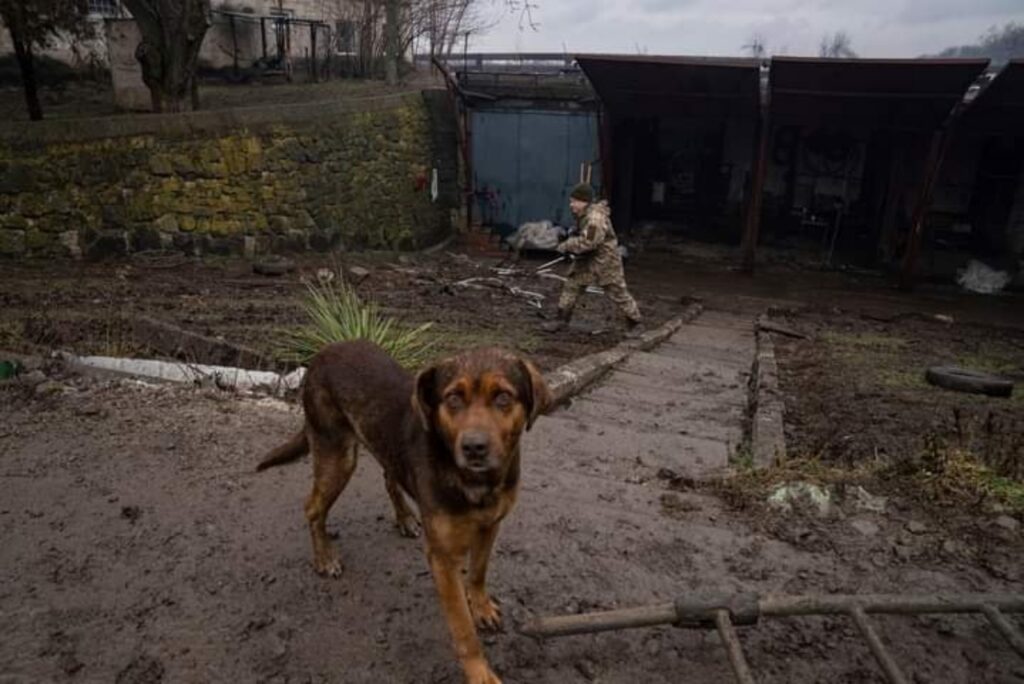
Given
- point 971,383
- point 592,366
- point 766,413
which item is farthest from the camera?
point 971,383

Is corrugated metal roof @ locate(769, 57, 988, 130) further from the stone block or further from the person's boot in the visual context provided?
the stone block

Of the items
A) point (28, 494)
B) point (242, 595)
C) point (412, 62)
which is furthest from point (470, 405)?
point (412, 62)

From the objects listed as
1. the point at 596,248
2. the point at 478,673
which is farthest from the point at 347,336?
the point at 478,673

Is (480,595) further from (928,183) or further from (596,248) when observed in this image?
(928,183)

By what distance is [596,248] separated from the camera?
8.81 m

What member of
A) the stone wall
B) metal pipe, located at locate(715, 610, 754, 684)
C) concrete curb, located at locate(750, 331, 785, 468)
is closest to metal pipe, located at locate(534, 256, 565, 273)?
the stone wall

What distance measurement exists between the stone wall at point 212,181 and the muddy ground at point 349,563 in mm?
6149

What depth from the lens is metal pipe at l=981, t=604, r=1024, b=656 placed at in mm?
2260

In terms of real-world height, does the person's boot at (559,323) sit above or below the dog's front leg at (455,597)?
below

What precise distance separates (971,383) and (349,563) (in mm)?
6342

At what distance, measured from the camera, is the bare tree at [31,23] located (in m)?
10.4

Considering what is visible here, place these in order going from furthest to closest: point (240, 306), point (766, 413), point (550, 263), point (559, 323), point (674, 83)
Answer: point (550, 263), point (674, 83), point (559, 323), point (240, 306), point (766, 413)

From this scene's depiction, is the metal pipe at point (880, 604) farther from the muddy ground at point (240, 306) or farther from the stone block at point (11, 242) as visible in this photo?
the stone block at point (11, 242)

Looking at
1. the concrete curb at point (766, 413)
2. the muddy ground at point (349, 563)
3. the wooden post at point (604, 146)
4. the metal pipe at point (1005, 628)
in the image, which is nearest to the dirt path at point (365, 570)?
the muddy ground at point (349, 563)
